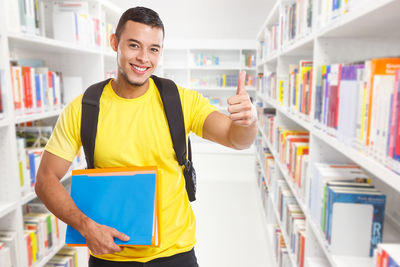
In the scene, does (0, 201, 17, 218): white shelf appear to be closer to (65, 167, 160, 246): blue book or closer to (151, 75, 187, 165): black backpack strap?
(65, 167, 160, 246): blue book

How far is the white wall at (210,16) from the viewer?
5520 mm

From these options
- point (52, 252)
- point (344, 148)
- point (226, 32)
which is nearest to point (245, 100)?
point (344, 148)

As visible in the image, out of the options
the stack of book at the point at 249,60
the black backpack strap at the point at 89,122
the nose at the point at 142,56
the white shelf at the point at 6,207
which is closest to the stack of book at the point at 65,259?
the white shelf at the point at 6,207

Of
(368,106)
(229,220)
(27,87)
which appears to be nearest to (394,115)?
(368,106)

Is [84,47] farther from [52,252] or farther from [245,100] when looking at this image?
[245,100]

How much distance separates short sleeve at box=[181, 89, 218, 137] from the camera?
1.32 meters

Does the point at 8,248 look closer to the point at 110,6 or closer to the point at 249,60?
the point at 110,6

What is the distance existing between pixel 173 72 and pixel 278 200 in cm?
507

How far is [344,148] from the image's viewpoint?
114cm

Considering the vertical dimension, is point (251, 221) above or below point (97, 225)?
below

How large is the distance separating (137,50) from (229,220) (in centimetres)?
263

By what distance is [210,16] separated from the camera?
5.98 metres

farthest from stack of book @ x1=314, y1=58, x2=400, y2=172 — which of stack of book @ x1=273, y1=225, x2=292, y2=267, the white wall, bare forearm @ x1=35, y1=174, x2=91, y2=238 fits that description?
the white wall

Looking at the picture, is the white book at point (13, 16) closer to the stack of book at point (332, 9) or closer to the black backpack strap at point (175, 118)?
the black backpack strap at point (175, 118)
